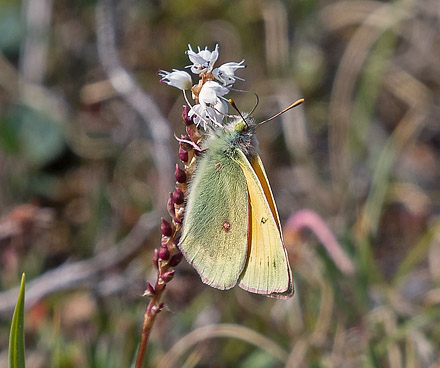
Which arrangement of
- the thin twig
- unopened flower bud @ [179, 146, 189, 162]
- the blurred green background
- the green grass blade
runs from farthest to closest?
the thin twig, the blurred green background, unopened flower bud @ [179, 146, 189, 162], the green grass blade

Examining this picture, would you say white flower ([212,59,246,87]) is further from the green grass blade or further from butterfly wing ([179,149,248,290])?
the green grass blade

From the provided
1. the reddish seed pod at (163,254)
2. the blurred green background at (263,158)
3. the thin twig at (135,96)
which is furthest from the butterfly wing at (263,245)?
the thin twig at (135,96)

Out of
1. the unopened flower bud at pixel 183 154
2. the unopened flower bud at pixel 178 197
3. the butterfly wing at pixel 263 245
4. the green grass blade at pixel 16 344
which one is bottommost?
the green grass blade at pixel 16 344

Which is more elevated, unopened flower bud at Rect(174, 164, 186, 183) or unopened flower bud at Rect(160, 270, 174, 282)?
unopened flower bud at Rect(174, 164, 186, 183)

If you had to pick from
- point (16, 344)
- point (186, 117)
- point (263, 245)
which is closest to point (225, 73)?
point (186, 117)

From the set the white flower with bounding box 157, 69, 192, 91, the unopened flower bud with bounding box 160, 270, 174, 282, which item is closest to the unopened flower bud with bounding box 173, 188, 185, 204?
the unopened flower bud with bounding box 160, 270, 174, 282

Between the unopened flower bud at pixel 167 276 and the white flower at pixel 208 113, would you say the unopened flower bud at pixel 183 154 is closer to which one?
the white flower at pixel 208 113

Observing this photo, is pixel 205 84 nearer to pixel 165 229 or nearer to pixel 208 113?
pixel 208 113
